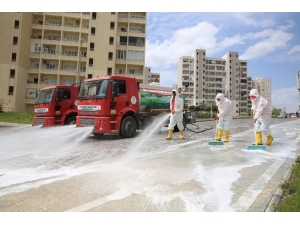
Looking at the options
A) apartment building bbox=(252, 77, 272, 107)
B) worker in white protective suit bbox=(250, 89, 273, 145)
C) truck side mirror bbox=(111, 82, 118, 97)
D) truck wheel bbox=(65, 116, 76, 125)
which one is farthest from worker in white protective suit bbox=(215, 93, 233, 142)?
truck wheel bbox=(65, 116, 76, 125)

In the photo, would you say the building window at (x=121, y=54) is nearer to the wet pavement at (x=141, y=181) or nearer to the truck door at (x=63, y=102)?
the truck door at (x=63, y=102)

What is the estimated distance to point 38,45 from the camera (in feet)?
124

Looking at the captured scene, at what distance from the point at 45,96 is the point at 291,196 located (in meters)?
11.2

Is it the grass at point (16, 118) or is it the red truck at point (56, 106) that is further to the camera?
the grass at point (16, 118)

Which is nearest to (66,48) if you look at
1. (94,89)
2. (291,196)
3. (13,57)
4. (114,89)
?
(13,57)

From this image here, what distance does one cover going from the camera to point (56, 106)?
1104cm

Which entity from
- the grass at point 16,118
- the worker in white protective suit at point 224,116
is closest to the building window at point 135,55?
the grass at point 16,118

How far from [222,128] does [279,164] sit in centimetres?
336

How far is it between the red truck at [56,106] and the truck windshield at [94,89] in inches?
91.4

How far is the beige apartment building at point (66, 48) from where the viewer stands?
115 feet

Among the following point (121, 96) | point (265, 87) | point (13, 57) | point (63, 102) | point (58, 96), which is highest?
point (265, 87)

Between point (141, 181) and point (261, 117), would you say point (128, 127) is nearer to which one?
point (261, 117)

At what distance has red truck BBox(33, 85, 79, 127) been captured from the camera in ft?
35.9

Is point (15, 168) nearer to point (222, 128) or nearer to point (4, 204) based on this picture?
point (4, 204)
